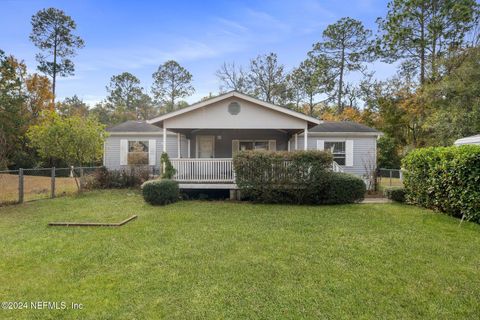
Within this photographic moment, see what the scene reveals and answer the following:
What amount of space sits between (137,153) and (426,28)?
22751 mm

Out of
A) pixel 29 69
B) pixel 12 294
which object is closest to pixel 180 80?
pixel 29 69

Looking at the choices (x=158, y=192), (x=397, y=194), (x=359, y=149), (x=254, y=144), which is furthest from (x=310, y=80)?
(x=158, y=192)

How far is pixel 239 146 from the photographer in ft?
48.5

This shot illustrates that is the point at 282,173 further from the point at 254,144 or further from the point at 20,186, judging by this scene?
the point at 20,186

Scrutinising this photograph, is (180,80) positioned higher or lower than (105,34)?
higher

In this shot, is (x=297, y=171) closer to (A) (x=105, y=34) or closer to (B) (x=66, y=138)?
(B) (x=66, y=138)

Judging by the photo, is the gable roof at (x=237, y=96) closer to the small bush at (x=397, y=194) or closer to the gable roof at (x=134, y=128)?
the small bush at (x=397, y=194)

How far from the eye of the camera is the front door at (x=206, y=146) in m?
14.8

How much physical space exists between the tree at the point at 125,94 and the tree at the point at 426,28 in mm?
31451

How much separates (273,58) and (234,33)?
1224 cm

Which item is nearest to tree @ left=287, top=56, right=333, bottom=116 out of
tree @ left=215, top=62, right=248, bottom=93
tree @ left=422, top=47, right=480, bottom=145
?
tree @ left=215, top=62, right=248, bottom=93

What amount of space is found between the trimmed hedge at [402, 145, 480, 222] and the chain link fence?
42.0 ft

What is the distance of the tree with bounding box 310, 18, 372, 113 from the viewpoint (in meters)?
26.4

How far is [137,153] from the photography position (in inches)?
583
